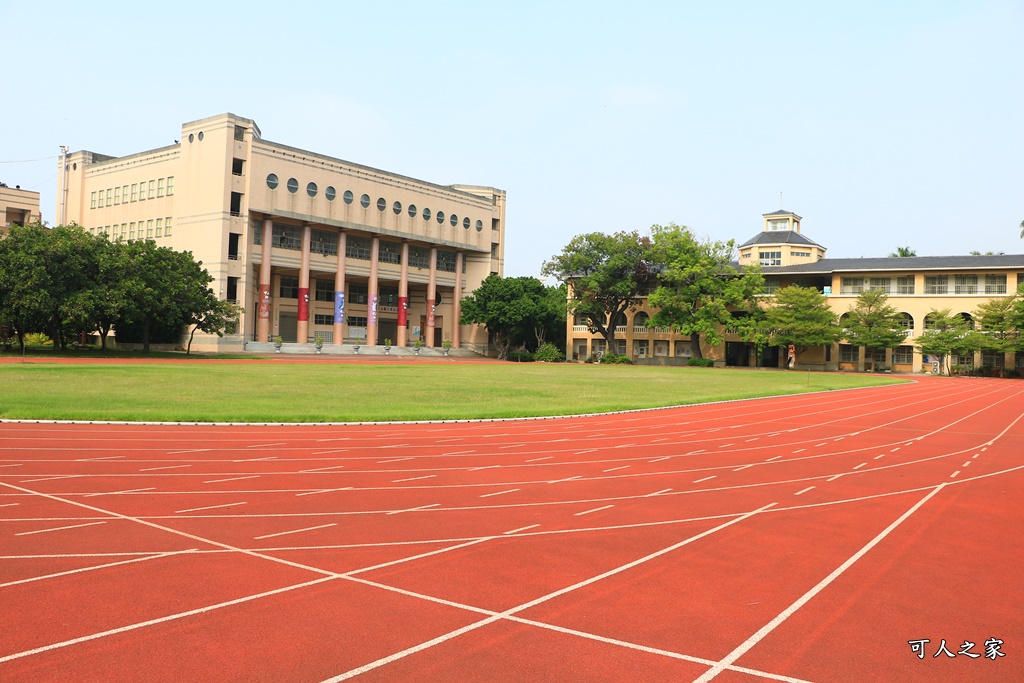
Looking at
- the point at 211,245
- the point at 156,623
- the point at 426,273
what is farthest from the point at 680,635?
the point at 426,273

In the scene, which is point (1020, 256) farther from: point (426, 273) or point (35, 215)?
point (35, 215)

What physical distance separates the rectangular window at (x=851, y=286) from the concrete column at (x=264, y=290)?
50.9m

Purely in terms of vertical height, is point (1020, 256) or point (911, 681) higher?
point (1020, 256)

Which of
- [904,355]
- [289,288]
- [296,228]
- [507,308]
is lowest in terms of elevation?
[904,355]

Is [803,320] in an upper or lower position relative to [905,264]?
lower

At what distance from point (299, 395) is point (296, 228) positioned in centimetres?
4604

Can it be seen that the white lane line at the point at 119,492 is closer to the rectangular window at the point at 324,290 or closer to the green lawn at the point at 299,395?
the green lawn at the point at 299,395

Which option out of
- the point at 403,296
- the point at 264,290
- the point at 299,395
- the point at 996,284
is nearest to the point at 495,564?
the point at 299,395

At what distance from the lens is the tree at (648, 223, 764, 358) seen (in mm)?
65312

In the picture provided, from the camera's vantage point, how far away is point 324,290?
71250mm

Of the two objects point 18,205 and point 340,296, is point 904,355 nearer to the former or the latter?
point 340,296

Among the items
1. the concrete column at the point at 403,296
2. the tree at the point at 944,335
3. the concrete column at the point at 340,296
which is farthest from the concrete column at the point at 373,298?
the tree at the point at 944,335

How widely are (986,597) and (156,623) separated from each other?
6.59 m

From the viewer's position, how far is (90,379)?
26.1 metres
